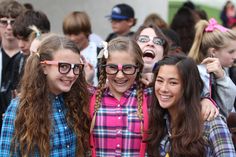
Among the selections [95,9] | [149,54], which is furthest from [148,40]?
[95,9]

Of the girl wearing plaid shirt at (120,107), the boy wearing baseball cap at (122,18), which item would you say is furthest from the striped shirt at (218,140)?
the boy wearing baseball cap at (122,18)

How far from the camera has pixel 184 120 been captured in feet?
10.8

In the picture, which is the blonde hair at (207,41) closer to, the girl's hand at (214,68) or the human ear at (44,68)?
the girl's hand at (214,68)

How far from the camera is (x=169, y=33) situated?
6.08 m

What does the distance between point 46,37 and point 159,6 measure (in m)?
6.01

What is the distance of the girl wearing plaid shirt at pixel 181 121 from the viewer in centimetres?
320

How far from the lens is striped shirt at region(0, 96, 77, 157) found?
3408 millimetres

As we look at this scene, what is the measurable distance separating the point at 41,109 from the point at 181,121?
87 cm

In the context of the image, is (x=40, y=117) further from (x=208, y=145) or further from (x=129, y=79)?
(x=208, y=145)

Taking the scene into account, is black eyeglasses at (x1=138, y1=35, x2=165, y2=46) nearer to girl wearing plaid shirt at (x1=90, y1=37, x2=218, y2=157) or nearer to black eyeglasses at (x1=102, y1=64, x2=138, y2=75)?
girl wearing plaid shirt at (x1=90, y1=37, x2=218, y2=157)

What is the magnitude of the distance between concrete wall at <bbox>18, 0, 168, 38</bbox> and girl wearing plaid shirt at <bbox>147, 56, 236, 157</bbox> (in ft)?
17.4

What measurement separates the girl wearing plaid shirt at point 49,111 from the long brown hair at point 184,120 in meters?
0.45

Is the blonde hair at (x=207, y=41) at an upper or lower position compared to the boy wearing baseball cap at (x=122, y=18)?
lower

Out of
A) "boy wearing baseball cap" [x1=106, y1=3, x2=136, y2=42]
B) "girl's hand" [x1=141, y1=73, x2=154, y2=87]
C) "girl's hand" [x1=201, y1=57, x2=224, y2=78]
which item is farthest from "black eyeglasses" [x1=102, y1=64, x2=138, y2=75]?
"boy wearing baseball cap" [x1=106, y1=3, x2=136, y2=42]
